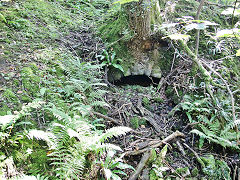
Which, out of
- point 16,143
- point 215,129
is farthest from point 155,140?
point 16,143

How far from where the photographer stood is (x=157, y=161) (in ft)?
9.96

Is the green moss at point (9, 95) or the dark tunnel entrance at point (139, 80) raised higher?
the green moss at point (9, 95)

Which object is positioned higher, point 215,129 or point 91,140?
point 91,140

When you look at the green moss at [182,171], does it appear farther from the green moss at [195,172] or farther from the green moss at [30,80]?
the green moss at [30,80]

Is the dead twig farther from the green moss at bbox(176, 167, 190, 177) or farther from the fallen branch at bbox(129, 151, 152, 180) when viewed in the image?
the fallen branch at bbox(129, 151, 152, 180)

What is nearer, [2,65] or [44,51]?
[2,65]

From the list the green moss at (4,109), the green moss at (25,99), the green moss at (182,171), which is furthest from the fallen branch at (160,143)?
the green moss at (4,109)

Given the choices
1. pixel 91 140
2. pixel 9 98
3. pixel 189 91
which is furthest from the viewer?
pixel 189 91

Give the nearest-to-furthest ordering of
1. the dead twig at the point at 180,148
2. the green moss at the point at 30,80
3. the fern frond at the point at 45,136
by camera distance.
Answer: the fern frond at the point at 45,136 → the green moss at the point at 30,80 → the dead twig at the point at 180,148

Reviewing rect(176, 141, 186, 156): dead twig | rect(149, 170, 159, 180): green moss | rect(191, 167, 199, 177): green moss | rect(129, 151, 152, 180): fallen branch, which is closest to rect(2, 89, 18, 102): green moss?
rect(129, 151, 152, 180): fallen branch

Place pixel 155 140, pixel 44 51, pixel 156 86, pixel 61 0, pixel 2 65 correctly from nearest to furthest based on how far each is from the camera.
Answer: pixel 2 65 → pixel 155 140 → pixel 44 51 → pixel 156 86 → pixel 61 0

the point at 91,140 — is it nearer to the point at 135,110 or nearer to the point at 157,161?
the point at 157,161

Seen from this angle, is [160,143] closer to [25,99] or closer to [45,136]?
[45,136]

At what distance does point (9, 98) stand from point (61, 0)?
5819 mm
